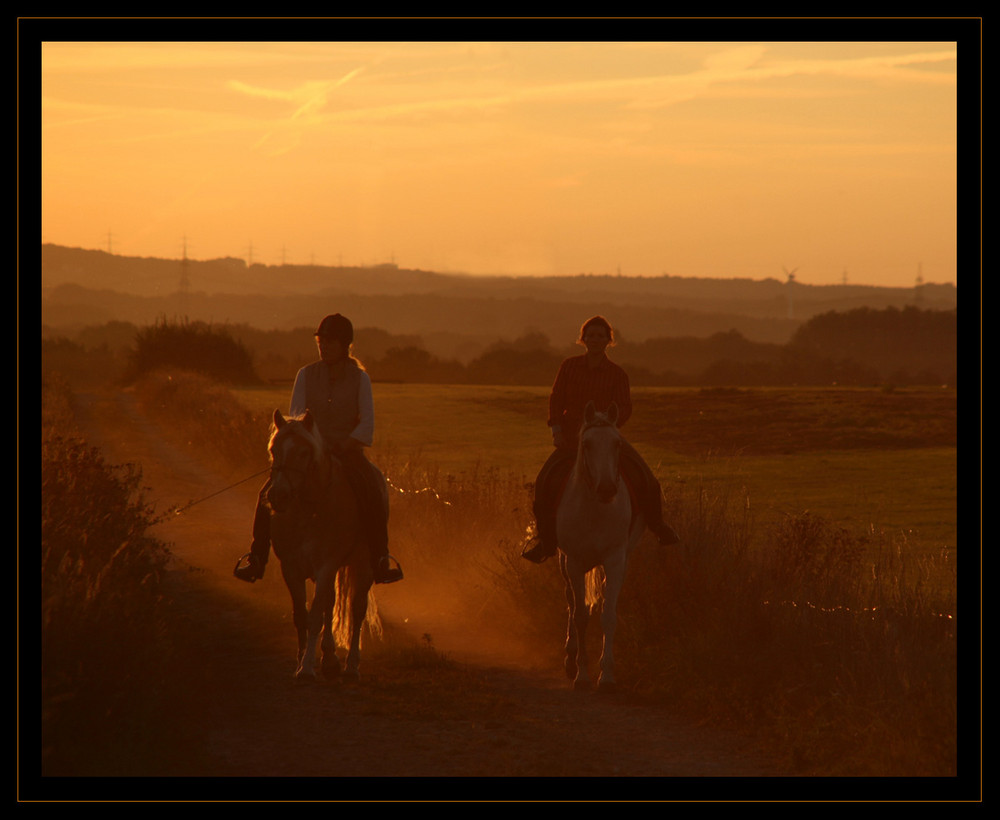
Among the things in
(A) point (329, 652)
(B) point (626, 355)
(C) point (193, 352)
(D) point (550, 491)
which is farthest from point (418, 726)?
(B) point (626, 355)

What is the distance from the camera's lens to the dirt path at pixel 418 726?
7.12m

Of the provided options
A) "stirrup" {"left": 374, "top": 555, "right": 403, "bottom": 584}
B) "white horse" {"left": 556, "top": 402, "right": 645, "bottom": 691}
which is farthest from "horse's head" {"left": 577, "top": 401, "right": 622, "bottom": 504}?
"stirrup" {"left": 374, "top": 555, "right": 403, "bottom": 584}

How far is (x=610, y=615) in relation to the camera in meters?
9.67

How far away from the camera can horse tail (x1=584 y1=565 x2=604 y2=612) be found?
10383 mm

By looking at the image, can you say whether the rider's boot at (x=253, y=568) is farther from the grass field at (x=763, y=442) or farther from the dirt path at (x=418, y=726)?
the grass field at (x=763, y=442)

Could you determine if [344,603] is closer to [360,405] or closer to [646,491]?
[360,405]

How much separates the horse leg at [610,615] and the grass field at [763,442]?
2759 millimetres

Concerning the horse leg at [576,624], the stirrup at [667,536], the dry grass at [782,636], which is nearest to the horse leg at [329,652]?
the horse leg at [576,624]

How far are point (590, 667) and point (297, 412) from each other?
3418mm

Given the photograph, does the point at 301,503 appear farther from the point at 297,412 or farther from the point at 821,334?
the point at 821,334

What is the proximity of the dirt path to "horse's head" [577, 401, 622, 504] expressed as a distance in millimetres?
1720
